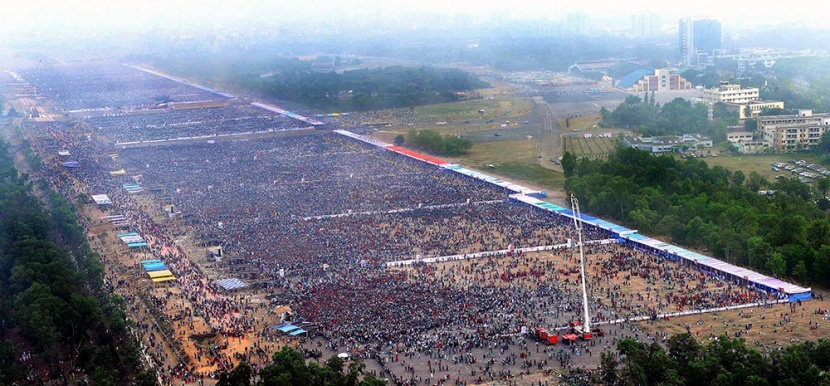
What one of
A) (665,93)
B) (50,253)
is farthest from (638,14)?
(50,253)

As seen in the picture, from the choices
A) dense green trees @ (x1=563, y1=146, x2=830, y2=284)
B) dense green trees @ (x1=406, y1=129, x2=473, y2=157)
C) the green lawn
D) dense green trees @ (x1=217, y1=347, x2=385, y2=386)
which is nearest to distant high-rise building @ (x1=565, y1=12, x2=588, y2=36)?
dense green trees @ (x1=406, y1=129, x2=473, y2=157)

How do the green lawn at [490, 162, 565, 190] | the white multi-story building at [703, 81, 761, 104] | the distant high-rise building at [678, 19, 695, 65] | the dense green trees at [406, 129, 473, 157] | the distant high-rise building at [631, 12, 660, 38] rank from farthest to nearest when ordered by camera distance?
1. the distant high-rise building at [631, 12, 660, 38]
2. the distant high-rise building at [678, 19, 695, 65]
3. the white multi-story building at [703, 81, 761, 104]
4. the dense green trees at [406, 129, 473, 157]
5. the green lawn at [490, 162, 565, 190]

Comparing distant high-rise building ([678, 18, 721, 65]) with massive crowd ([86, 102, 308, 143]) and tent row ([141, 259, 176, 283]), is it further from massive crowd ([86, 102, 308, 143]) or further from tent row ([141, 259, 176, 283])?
tent row ([141, 259, 176, 283])

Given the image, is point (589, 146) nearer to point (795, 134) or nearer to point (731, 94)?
point (795, 134)

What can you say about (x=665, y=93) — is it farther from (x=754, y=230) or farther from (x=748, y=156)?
(x=754, y=230)

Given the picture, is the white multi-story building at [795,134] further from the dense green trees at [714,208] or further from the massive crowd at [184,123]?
the massive crowd at [184,123]

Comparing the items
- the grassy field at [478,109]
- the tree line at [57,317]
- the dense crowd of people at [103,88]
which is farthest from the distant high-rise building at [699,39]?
the tree line at [57,317]
